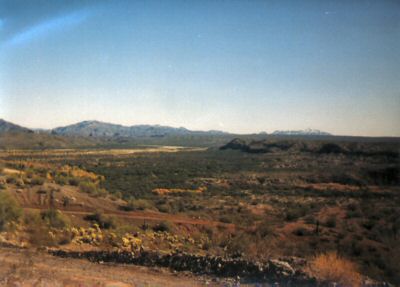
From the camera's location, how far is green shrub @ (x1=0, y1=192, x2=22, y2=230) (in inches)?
433

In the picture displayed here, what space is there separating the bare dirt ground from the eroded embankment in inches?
14.4

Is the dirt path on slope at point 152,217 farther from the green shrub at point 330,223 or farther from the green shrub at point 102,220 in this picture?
the green shrub at point 330,223

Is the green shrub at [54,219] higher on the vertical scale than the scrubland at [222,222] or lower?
higher

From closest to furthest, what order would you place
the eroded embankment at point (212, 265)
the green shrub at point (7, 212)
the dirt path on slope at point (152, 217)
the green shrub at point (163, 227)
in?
the eroded embankment at point (212, 265)
the green shrub at point (7, 212)
the green shrub at point (163, 227)
the dirt path on slope at point (152, 217)

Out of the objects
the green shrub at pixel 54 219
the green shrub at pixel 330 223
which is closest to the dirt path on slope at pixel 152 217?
the green shrub at pixel 54 219

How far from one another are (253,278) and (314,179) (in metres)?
31.7

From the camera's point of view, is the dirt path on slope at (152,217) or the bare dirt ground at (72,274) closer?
the bare dirt ground at (72,274)

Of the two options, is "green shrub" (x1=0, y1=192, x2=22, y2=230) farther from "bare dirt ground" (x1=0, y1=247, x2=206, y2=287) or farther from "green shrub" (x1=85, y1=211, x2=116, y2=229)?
"green shrub" (x1=85, y1=211, x2=116, y2=229)

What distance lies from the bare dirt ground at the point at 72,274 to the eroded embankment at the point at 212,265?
14.4 inches

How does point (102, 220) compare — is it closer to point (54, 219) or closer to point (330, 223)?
point (54, 219)

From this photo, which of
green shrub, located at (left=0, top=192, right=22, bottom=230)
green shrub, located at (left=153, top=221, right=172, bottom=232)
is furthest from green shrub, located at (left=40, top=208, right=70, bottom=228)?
green shrub, located at (left=153, top=221, right=172, bottom=232)

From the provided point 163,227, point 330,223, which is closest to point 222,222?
point 163,227

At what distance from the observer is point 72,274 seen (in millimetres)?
7543

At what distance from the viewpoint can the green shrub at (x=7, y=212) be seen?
11.0 metres
